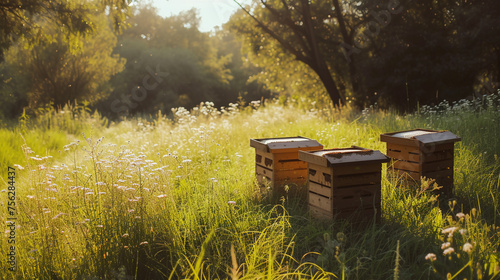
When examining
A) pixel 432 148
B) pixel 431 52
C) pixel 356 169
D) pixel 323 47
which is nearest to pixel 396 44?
pixel 431 52

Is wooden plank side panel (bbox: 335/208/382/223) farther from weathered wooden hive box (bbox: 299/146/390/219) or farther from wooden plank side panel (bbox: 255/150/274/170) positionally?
Result: wooden plank side panel (bbox: 255/150/274/170)

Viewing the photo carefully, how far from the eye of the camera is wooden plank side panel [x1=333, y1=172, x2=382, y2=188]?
344 cm

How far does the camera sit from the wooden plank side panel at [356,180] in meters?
3.44

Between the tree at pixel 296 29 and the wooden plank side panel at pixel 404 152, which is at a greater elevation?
the tree at pixel 296 29

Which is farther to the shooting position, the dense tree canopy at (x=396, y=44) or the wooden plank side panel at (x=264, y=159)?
the dense tree canopy at (x=396, y=44)

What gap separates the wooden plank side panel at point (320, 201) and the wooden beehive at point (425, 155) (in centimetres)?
116

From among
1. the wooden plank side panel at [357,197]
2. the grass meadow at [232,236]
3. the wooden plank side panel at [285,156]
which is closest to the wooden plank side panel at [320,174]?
the wooden plank side panel at [357,197]

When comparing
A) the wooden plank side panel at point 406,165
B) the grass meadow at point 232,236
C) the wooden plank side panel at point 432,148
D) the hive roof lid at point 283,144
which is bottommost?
the grass meadow at point 232,236

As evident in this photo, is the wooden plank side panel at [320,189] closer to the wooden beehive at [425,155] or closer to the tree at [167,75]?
the wooden beehive at [425,155]

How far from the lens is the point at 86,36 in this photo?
8086mm

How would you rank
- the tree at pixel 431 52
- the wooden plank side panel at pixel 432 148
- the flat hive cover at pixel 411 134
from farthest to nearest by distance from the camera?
the tree at pixel 431 52 < the flat hive cover at pixel 411 134 < the wooden plank side panel at pixel 432 148

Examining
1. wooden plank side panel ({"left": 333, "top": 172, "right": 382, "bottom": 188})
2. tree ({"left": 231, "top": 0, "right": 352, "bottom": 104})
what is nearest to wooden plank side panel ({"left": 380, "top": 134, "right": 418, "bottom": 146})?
wooden plank side panel ({"left": 333, "top": 172, "right": 382, "bottom": 188})

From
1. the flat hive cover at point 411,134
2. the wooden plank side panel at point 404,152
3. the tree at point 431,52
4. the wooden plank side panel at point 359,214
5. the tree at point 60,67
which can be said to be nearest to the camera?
the wooden plank side panel at point 359,214

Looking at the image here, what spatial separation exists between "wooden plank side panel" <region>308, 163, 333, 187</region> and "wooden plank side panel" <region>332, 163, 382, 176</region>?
0.07 metres
